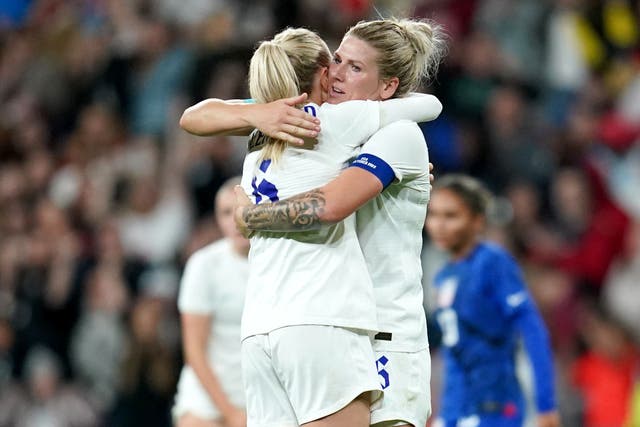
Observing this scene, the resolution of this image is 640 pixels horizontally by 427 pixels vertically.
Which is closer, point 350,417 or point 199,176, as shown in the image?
point 350,417

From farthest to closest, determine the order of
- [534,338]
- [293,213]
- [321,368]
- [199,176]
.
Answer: [199,176], [534,338], [293,213], [321,368]

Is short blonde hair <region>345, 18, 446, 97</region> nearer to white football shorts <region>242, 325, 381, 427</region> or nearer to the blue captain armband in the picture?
the blue captain armband

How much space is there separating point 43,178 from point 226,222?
5134 millimetres

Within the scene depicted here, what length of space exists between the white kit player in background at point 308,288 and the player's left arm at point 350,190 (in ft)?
0.19

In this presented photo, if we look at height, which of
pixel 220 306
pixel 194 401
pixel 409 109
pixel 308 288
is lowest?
pixel 194 401

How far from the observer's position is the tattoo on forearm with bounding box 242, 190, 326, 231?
13.1ft

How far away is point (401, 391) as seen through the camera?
417 centimetres

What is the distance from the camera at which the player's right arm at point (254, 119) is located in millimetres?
4047

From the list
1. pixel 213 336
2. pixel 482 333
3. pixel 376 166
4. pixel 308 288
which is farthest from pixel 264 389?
pixel 213 336

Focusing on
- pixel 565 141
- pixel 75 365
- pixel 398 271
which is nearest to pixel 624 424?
pixel 565 141

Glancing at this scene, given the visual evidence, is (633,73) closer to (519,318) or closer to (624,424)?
(624,424)

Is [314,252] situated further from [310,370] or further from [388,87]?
[388,87]

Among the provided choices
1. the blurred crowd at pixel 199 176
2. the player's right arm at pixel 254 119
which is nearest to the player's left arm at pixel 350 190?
the player's right arm at pixel 254 119

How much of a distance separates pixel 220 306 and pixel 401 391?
2.38 meters
